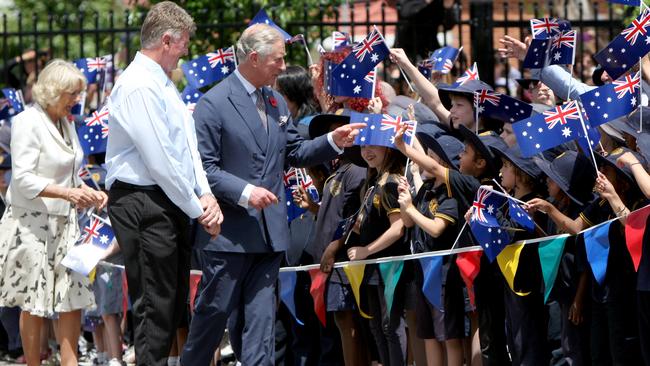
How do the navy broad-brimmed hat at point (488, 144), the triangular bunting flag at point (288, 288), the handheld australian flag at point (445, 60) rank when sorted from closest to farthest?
the navy broad-brimmed hat at point (488, 144), the triangular bunting flag at point (288, 288), the handheld australian flag at point (445, 60)

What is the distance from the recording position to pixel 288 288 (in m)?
9.23

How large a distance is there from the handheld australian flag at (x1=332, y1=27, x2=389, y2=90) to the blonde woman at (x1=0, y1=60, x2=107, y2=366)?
1894mm

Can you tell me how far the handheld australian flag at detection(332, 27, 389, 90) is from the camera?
875 cm

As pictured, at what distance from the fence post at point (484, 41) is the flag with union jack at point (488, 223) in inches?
201

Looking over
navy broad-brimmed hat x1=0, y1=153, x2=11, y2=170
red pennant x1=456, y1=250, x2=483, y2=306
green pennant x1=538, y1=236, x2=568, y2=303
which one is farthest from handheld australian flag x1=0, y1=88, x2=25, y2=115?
green pennant x1=538, y1=236, x2=568, y2=303

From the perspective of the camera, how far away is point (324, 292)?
881cm

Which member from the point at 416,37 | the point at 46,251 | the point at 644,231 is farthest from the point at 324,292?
the point at 416,37

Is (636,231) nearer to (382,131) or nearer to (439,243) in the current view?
(439,243)

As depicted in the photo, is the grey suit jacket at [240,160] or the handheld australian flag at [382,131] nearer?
the grey suit jacket at [240,160]

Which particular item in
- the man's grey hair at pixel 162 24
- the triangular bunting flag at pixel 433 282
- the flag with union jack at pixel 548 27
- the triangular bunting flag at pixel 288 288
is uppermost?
the man's grey hair at pixel 162 24

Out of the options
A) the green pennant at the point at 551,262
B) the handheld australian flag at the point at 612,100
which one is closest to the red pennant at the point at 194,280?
the green pennant at the point at 551,262

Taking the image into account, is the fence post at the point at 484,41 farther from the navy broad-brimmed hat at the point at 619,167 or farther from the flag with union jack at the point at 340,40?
the navy broad-brimmed hat at the point at 619,167

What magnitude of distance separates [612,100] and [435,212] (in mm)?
1358

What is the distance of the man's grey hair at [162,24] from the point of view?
730 centimetres
